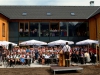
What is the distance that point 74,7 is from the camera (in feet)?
122

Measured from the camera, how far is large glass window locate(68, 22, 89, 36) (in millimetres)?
34188

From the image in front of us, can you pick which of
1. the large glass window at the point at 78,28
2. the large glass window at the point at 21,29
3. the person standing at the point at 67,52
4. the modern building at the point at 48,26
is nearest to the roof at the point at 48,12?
the modern building at the point at 48,26

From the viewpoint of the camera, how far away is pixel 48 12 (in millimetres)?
35156

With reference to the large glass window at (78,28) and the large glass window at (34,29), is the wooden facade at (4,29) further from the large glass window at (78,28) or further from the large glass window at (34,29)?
the large glass window at (78,28)

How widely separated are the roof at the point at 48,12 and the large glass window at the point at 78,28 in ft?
3.44

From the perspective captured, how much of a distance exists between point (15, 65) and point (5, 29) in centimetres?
1210

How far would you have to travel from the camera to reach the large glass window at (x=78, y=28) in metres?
34.2

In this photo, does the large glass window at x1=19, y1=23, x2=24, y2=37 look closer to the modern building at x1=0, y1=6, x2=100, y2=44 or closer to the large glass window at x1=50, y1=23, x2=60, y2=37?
the modern building at x1=0, y1=6, x2=100, y2=44

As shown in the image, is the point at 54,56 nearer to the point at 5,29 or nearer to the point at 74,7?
the point at 5,29

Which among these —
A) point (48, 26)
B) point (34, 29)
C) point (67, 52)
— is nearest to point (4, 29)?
point (34, 29)

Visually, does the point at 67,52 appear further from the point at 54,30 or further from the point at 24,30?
the point at 24,30

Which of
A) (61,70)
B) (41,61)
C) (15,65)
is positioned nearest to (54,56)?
(41,61)

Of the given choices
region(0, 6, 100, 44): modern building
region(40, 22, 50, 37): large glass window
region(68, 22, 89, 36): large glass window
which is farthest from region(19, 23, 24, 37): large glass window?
region(68, 22, 89, 36): large glass window

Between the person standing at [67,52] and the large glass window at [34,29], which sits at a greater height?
the large glass window at [34,29]
